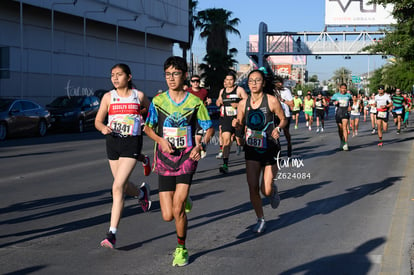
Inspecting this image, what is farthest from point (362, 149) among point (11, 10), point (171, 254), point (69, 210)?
point (11, 10)

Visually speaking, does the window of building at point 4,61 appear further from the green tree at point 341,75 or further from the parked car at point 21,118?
the green tree at point 341,75

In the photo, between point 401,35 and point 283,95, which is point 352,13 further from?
point 283,95

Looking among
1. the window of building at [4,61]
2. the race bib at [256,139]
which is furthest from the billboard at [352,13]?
the race bib at [256,139]

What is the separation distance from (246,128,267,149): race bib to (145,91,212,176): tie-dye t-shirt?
1.42 m

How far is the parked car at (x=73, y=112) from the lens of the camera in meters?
27.7

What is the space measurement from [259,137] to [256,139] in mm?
40

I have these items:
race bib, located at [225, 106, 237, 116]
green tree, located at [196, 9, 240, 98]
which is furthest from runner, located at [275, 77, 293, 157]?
green tree, located at [196, 9, 240, 98]

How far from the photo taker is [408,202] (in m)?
9.10

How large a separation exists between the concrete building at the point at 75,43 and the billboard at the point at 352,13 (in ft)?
47.7

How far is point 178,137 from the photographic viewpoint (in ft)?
18.9

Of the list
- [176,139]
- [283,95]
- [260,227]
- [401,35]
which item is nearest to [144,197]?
[260,227]

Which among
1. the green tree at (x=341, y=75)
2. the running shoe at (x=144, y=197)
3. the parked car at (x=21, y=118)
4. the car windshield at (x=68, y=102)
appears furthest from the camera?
the green tree at (x=341, y=75)

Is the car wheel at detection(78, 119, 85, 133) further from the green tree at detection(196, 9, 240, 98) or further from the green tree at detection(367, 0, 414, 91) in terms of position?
the green tree at detection(196, 9, 240, 98)

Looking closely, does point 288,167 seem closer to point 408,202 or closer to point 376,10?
point 408,202
